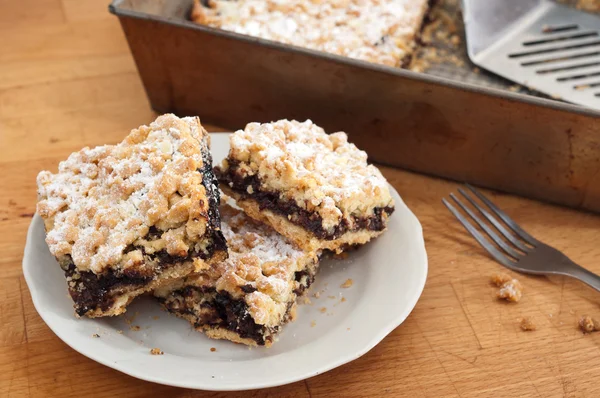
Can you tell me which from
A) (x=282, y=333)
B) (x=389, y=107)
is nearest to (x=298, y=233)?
(x=282, y=333)

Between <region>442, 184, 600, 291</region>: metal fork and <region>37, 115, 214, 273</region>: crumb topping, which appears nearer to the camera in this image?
<region>37, 115, 214, 273</region>: crumb topping

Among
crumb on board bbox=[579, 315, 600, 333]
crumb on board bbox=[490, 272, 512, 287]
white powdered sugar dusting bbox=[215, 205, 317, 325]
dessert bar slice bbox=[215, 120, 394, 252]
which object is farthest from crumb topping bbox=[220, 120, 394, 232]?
crumb on board bbox=[579, 315, 600, 333]

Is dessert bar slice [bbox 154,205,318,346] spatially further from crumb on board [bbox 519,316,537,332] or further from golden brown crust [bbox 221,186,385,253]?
crumb on board [bbox 519,316,537,332]

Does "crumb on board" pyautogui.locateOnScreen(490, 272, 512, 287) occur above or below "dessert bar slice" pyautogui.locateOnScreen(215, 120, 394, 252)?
below

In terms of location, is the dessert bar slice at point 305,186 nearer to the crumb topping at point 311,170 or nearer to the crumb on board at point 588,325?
the crumb topping at point 311,170

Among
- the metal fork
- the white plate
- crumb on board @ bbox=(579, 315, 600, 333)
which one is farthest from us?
the metal fork

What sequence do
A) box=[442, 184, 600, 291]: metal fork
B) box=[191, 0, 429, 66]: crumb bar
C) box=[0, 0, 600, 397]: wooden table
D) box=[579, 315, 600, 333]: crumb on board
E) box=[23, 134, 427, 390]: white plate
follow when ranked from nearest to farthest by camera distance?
box=[23, 134, 427, 390]: white plate, box=[0, 0, 600, 397]: wooden table, box=[579, 315, 600, 333]: crumb on board, box=[442, 184, 600, 291]: metal fork, box=[191, 0, 429, 66]: crumb bar

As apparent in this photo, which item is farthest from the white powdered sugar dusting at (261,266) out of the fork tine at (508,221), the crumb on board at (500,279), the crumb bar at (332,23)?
the crumb bar at (332,23)

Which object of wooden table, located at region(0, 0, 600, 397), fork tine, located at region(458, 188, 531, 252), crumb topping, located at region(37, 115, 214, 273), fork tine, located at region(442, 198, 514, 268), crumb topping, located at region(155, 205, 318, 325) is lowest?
wooden table, located at region(0, 0, 600, 397)

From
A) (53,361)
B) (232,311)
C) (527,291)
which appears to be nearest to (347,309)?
(232,311)
